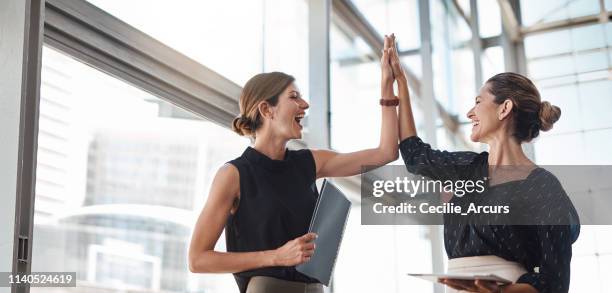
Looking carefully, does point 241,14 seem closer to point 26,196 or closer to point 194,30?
point 194,30

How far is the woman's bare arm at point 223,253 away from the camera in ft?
5.68

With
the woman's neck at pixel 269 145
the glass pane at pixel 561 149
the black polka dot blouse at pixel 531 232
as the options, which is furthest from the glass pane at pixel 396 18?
the black polka dot blouse at pixel 531 232

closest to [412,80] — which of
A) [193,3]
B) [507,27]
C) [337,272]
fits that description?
[337,272]

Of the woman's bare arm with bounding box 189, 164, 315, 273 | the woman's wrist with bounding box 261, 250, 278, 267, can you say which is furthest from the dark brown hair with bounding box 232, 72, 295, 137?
the woman's wrist with bounding box 261, 250, 278, 267

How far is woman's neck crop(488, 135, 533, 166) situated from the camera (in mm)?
1948

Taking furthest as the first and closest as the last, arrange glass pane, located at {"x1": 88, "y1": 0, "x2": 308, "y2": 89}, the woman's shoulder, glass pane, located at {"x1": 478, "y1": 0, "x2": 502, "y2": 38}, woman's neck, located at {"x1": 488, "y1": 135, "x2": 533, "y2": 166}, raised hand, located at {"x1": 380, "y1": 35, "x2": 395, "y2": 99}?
glass pane, located at {"x1": 478, "y1": 0, "x2": 502, "y2": 38} < glass pane, located at {"x1": 88, "y1": 0, "x2": 308, "y2": 89} < raised hand, located at {"x1": 380, "y1": 35, "x2": 395, "y2": 99} < woman's neck, located at {"x1": 488, "y1": 135, "x2": 533, "y2": 166} < the woman's shoulder

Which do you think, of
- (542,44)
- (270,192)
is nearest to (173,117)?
(270,192)

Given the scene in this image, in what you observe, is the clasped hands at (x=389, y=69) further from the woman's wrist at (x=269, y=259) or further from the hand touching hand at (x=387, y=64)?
the woman's wrist at (x=269, y=259)

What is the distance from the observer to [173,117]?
7.73ft

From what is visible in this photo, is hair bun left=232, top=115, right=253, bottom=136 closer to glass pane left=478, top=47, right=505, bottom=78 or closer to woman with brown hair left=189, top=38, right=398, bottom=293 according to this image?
woman with brown hair left=189, top=38, right=398, bottom=293

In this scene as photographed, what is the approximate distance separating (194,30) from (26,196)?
3.13 ft

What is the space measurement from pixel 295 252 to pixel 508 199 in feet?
1.88

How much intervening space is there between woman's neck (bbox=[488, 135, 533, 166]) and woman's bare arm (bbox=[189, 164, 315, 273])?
571mm

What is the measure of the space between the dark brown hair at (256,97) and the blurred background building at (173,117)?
1.19 feet
